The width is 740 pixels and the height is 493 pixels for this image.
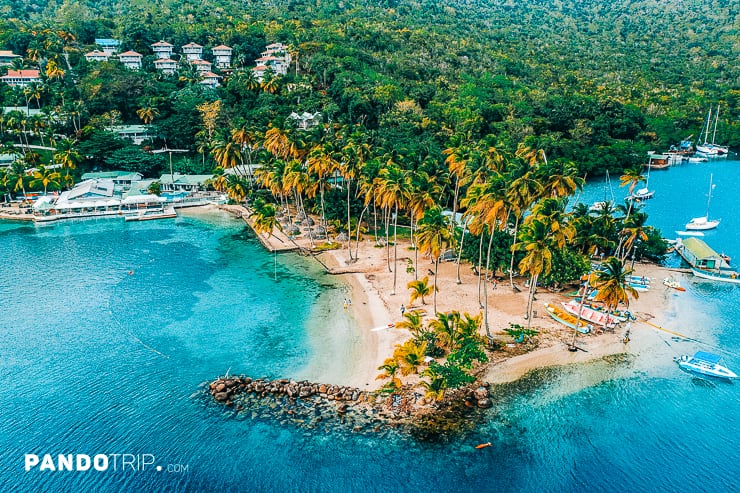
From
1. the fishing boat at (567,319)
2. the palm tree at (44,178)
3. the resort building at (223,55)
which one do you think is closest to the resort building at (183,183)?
the palm tree at (44,178)

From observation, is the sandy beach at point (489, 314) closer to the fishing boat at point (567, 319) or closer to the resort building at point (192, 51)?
the fishing boat at point (567, 319)

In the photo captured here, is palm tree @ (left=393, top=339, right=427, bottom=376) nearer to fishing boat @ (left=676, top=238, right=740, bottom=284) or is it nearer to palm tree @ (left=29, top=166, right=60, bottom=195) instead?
fishing boat @ (left=676, top=238, right=740, bottom=284)

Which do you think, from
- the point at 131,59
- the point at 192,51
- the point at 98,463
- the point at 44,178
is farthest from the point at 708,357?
the point at 192,51

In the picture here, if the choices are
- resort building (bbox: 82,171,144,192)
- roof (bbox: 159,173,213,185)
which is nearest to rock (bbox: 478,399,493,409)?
roof (bbox: 159,173,213,185)

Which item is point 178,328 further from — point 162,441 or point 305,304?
point 162,441

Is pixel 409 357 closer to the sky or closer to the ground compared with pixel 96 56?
closer to the ground

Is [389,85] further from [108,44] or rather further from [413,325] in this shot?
[413,325]
